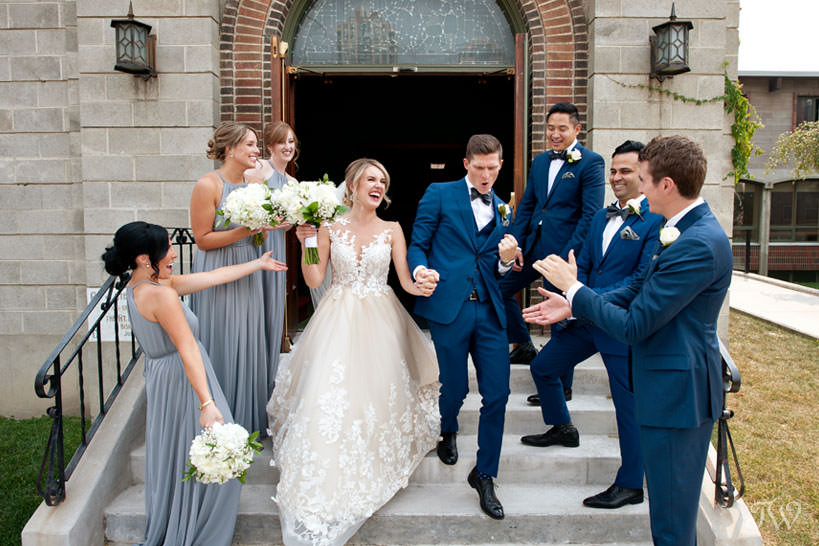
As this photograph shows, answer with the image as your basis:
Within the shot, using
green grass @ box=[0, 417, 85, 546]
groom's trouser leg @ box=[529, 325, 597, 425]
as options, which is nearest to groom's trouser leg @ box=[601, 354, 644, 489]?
groom's trouser leg @ box=[529, 325, 597, 425]

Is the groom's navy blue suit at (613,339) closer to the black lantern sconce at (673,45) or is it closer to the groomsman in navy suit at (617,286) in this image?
the groomsman in navy suit at (617,286)

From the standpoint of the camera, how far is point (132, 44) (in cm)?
575

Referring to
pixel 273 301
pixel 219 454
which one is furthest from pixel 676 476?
pixel 273 301

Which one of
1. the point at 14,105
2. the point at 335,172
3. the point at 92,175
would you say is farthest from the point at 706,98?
the point at 335,172

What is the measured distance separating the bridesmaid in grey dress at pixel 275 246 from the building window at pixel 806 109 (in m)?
26.0

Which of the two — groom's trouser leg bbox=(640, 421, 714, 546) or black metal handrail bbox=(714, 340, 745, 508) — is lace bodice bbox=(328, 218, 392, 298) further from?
black metal handrail bbox=(714, 340, 745, 508)

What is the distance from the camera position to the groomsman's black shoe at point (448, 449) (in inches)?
159

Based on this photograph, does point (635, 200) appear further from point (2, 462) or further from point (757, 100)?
point (757, 100)

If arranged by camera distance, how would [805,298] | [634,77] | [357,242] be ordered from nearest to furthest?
[357,242], [634,77], [805,298]

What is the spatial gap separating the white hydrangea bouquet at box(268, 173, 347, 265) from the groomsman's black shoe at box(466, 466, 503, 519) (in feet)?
6.05

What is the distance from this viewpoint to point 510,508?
3787mm

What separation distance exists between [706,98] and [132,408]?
5.85 m

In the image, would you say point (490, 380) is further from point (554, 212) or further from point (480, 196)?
point (554, 212)

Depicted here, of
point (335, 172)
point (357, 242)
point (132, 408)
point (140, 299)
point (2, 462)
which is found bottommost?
point (2, 462)
